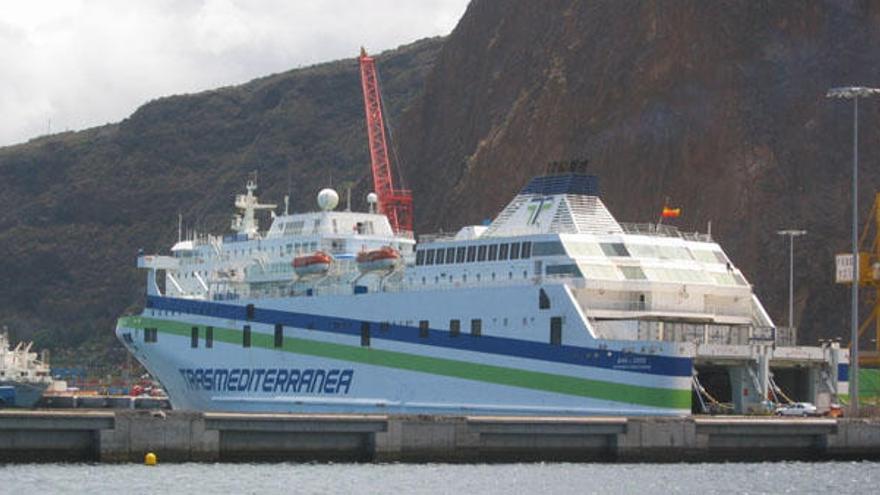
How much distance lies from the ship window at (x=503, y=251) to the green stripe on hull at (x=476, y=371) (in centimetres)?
397

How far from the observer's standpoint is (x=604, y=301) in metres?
61.2

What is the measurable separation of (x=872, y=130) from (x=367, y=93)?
31617mm

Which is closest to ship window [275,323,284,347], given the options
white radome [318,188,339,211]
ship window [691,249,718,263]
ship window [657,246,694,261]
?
white radome [318,188,339,211]

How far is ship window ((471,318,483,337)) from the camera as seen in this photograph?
62656 mm

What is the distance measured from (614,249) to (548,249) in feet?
7.89

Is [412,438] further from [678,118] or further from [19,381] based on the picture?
[678,118]

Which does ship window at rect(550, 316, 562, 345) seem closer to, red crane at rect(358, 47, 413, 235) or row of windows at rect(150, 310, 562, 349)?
row of windows at rect(150, 310, 562, 349)

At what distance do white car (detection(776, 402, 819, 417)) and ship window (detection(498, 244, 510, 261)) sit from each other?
36.3ft

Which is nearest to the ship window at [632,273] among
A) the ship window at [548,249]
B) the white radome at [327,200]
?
the ship window at [548,249]

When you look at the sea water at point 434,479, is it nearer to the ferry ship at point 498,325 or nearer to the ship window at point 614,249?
the ferry ship at point 498,325

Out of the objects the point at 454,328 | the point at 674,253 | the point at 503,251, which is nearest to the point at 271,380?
the point at 454,328

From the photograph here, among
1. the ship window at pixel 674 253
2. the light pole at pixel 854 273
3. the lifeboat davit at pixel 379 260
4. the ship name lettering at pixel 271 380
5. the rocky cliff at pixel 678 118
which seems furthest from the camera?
the rocky cliff at pixel 678 118

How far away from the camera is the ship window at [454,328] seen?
63.6m

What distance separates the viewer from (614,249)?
62.9 metres
